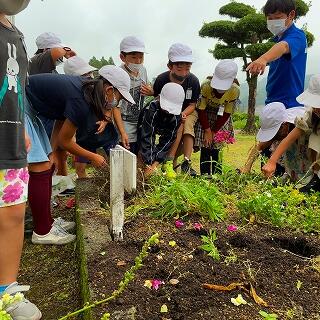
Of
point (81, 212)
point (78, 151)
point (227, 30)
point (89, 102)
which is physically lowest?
point (81, 212)

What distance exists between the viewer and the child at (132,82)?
376 cm

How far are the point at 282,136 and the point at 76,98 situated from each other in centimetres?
180

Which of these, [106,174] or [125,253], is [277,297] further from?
[106,174]

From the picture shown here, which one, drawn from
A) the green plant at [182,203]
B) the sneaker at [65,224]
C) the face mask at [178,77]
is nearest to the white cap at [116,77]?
the green plant at [182,203]

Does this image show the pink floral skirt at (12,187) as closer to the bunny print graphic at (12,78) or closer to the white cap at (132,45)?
the bunny print graphic at (12,78)

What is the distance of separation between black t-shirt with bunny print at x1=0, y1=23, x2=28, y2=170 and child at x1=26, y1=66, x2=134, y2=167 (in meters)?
0.85

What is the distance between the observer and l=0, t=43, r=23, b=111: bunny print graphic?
A: 1.65 metres

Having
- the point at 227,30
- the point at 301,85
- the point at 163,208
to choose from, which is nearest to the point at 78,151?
the point at 163,208

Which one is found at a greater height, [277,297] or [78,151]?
[78,151]

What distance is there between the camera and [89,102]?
2.62m

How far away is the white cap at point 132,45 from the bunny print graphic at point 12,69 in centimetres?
213

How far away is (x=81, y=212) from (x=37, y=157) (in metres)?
0.42

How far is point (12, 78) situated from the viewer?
1690 mm

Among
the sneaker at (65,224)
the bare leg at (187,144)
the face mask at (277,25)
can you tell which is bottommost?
the sneaker at (65,224)
